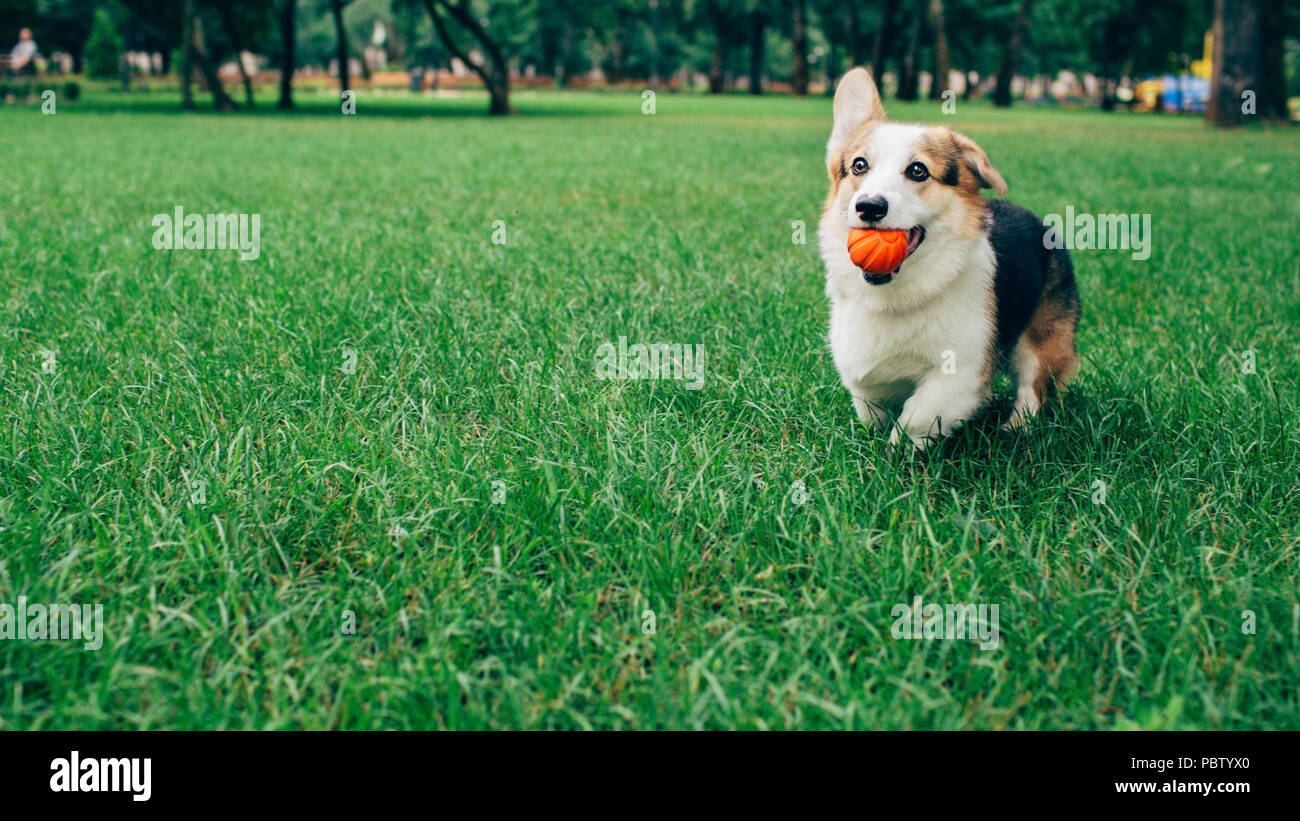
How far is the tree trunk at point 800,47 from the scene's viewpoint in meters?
48.7

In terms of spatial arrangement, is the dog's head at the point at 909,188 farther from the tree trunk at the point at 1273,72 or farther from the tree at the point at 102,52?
the tree at the point at 102,52

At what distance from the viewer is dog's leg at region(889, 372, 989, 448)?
10.0 ft

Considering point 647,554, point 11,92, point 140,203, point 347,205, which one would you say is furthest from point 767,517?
point 11,92

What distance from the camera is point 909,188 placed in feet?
9.57

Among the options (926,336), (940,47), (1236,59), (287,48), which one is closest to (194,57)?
(287,48)

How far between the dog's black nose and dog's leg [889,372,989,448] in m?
0.58

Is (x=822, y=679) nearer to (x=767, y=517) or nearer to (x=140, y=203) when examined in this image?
(x=767, y=517)

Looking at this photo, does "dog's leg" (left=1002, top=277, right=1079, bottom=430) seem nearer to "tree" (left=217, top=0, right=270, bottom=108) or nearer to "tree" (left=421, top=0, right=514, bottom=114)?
"tree" (left=421, top=0, right=514, bottom=114)

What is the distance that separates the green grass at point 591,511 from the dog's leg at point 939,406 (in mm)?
110

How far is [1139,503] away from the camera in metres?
2.82

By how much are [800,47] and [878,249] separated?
169 feet

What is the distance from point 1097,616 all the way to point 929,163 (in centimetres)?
144

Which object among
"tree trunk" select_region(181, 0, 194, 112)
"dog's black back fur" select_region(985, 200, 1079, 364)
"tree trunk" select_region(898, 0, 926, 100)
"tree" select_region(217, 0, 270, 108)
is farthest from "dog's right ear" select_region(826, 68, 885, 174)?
"tree trunk" select_region(898, 0, 926, 100)

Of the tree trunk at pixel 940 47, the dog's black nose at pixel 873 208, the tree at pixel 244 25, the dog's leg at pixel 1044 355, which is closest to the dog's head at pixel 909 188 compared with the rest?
the dog's black nose at pixel 873 208
